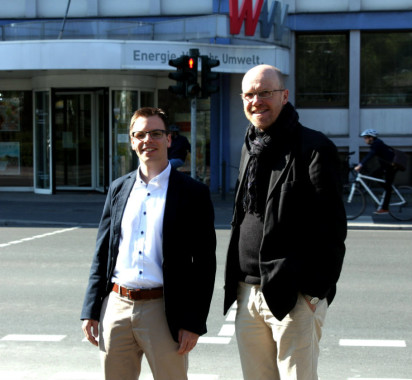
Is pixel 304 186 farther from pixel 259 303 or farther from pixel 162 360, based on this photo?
pixel 162 360

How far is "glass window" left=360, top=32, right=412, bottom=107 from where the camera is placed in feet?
71.4

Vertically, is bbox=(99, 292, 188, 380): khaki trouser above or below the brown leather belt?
below

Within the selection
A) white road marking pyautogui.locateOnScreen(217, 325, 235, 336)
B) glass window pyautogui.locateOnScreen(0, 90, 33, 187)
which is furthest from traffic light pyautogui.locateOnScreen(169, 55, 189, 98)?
white road marking pyautogui.locateOnScreen(217, 325, 235, 336)

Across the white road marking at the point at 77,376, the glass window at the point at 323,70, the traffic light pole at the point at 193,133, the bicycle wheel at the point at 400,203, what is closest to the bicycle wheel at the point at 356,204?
the bicycle wheel at the point at 400,203

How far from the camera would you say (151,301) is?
3516 mm

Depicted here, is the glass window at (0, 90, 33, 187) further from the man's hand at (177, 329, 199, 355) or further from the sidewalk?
the man's hand at (177, 329, 199, 355)

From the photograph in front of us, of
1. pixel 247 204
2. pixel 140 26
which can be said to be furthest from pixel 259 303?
pixel 140 26

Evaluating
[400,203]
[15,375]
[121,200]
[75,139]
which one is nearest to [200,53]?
[75,139]

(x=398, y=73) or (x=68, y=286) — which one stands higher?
(x=398, y=73)

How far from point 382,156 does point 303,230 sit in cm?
1262

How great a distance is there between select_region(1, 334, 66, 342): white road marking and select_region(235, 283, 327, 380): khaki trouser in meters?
3.15

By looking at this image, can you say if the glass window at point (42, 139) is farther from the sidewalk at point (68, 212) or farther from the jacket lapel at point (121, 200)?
the jacket lapel at point (121, 200)

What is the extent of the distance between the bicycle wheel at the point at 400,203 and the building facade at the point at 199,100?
5594 millimetres

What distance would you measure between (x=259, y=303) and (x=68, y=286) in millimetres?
5423
